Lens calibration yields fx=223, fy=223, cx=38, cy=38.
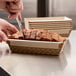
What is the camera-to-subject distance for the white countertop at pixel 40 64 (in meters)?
0.86

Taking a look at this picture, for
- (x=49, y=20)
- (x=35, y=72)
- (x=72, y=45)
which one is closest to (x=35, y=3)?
(x=49, y=20)

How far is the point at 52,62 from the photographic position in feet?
3.29

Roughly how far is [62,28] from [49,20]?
0.43ft

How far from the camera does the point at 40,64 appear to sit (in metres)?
0.97

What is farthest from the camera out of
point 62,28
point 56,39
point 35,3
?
point 35,3

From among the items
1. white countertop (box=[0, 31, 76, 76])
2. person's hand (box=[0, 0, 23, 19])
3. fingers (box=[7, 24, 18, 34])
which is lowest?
white countertop (box=[0, 31, 76, 76])

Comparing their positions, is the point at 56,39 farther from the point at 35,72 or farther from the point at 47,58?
the point at 35,72

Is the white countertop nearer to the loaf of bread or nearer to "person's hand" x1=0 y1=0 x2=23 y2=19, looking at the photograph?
the loaf of bread

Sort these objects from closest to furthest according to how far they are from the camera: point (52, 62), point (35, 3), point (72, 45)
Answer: point (52, 62), point (72, 45), point (35, 3)

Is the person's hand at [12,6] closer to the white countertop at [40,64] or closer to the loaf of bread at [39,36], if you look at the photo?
the loaf of bread at [39,36]

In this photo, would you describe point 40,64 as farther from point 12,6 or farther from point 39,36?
point 12,6

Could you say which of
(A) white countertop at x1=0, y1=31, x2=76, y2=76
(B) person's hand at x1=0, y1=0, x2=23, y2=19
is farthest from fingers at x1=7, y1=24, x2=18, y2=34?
(A) white countertop at x1=0, y1=31, x2=76, y2=76

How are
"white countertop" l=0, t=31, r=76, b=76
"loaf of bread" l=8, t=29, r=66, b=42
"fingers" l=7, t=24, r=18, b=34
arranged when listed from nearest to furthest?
"white countertop" l=0, t=31, r=76, b=76 < "loaf of bread" l=8, t=29, r=66, b=42 < "fingers" l=7, t=24, r=18, b=34

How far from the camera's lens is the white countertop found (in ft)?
2.83
